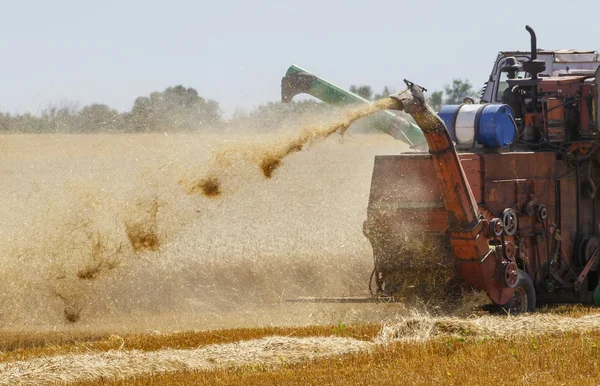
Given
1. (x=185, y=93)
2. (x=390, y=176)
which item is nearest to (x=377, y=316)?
(x=390, y=176)

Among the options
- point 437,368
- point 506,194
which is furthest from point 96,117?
point 437,368

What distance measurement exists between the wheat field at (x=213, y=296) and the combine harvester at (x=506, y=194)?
0.55 meters

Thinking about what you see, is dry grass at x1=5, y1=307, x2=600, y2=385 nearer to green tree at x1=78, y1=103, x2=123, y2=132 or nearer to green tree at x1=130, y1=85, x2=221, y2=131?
green tree at x1=130, y1=85, x2=221, y2=131

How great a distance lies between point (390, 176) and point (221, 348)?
3.28 meters

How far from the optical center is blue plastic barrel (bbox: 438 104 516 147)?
11398 mm

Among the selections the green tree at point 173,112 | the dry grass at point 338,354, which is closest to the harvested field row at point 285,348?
the dry grass at point 338,354

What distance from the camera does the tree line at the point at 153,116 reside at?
555 inches

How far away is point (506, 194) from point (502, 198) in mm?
84

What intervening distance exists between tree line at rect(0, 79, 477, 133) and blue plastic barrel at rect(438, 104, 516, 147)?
219 centimetres

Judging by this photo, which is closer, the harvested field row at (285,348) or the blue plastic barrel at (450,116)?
the harvested field row at (285,348)

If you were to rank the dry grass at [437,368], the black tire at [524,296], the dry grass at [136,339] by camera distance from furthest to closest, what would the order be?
the black tire at [524,296], the dry grass at [136,339], the dry grass at [437,368]

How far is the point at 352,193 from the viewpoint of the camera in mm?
19906

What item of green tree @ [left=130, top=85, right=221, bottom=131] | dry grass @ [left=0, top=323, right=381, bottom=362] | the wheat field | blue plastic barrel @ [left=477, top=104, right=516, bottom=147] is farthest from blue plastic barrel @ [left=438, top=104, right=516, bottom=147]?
green tree @ [left=130, top=85, right=221, bottom=131]

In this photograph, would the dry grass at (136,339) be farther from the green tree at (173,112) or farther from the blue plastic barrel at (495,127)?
the green tree at (173,112)
